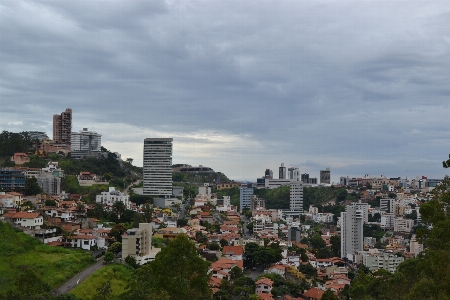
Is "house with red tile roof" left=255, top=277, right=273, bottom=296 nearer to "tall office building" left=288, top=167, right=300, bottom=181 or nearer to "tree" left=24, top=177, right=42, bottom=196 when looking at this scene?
"tree" left=24, top=177, right=42, bottom=196

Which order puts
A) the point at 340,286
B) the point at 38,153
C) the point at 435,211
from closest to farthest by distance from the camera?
the point at 435,211 → the point at 340,286 → the point at 38,153

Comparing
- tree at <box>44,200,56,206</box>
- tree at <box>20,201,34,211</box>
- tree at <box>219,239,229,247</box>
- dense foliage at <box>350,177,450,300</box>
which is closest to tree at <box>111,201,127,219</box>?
tree at <box>44,200,56,206</box>

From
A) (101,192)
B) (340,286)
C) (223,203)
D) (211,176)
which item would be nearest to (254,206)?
(223,203)

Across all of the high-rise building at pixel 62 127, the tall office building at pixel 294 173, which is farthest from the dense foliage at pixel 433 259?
the tall office building at pixel 294 173

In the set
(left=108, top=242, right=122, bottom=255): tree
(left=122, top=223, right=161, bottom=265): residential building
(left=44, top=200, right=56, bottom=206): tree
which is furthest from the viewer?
(left=44, top=200, right=56, bottom=206): tree

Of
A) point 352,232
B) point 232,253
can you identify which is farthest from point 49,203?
point 352,232

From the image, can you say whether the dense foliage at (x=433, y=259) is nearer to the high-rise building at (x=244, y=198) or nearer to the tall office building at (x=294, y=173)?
the high-rise building at (x=244, y=198)

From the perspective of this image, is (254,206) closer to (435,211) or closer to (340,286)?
(340,286)
